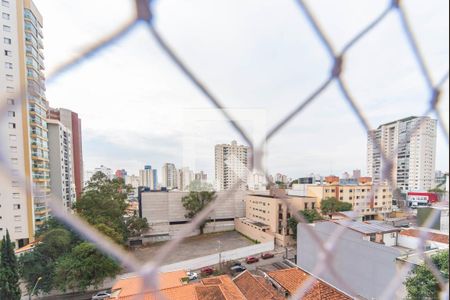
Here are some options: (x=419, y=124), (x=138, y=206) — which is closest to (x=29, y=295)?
(x=138, y=206)

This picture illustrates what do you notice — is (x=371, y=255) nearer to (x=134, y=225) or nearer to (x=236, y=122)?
(x=236, y=122)

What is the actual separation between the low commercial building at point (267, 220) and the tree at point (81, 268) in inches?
185

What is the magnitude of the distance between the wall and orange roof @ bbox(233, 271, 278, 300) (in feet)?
6.84

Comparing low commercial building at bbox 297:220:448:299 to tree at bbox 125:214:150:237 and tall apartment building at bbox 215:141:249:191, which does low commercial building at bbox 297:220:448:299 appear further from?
tree at bbox 125:214:150:237

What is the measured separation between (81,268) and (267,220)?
6.03 metres

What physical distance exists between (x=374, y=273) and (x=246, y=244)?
492 cm

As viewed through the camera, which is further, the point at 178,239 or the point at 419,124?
the point at 419,124

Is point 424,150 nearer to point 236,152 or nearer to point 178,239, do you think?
point 236,152

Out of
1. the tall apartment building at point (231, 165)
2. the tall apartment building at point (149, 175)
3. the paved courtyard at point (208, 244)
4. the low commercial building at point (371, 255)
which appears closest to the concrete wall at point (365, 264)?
the low commercial building at point (371, 255)

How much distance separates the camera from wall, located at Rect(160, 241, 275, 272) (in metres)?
5.51

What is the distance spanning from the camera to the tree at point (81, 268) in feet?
13.0

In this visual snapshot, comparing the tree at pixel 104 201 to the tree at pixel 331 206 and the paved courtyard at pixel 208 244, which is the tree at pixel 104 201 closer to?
the paved courtyard at pixel 208 244

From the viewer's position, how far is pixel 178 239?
0.90 feet

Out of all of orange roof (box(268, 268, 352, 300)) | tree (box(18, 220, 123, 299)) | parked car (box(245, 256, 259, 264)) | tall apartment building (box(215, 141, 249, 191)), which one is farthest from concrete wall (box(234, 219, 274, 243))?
tall apartment building (box(215, 141, 249, 191))
